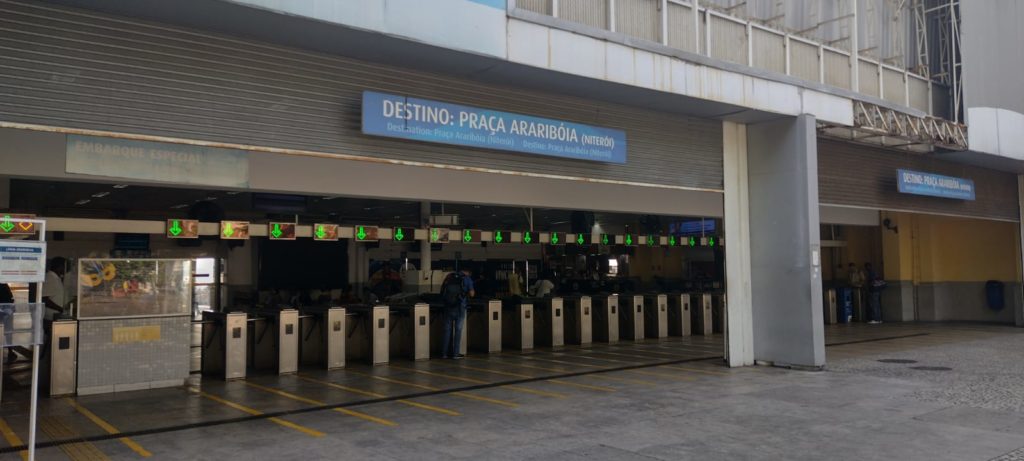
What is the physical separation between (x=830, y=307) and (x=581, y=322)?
8.70 m

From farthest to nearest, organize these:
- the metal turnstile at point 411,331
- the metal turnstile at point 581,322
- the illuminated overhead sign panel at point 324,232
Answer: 1. the metal turnstile at point 581,322
2. the metal turnstile at point 411,331
3. the illuminated overhead sign panel at point 324,232

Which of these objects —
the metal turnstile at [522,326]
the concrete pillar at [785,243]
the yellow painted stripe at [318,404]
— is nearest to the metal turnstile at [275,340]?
the yellow painted stripe at [318,404]

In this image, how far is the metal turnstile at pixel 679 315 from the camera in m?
16.3

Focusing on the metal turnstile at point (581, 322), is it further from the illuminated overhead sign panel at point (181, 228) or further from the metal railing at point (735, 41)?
the illuminated overhead sign panel at point (181, 228)

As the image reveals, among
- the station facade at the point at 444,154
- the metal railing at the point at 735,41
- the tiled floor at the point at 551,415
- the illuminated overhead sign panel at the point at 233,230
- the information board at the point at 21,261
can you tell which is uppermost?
the metal railing at the point at 735,41

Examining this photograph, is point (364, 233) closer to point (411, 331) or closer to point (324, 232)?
point (324, 232)

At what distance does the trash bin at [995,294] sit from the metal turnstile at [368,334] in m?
16.6

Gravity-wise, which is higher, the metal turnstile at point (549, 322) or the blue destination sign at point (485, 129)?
the blue destination sign at point (485, 129)

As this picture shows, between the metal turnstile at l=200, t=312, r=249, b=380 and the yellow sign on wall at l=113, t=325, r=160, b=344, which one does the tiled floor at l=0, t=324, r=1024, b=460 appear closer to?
the metal turnstile at l=200, t=312, r=249, b=380

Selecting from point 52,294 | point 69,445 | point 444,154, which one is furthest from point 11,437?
point 444,154

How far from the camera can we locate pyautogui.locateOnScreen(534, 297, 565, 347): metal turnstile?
14.4 m

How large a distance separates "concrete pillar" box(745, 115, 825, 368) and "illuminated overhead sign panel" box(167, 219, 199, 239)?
331 inches

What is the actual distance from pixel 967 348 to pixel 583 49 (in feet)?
34.4

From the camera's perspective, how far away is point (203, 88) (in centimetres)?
670
